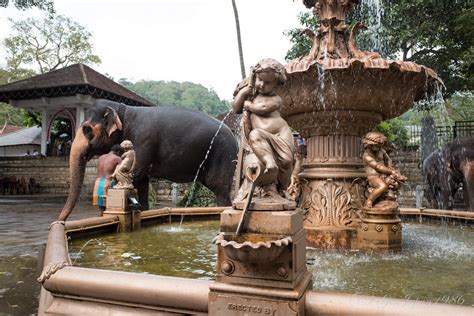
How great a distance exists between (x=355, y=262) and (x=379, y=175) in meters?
1.28

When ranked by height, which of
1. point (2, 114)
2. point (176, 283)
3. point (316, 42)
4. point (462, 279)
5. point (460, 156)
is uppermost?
point (2, 114)

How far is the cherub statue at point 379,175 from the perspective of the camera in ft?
16.9

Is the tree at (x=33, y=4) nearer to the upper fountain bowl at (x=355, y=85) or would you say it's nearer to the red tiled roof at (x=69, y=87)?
the red tiled roof at (x=69, y=87)

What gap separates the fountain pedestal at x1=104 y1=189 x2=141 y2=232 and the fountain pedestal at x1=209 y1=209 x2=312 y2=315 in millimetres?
4596

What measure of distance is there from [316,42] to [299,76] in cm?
107

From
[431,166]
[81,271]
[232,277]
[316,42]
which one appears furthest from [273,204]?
[431,166]

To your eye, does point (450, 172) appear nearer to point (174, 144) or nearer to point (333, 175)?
point (333, 175)

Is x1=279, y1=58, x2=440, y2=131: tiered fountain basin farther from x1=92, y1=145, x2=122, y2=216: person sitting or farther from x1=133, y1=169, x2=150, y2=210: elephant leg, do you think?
x1=92, y1=145, x2=122, y2=216: person sitting

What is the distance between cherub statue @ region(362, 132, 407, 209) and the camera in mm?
5141

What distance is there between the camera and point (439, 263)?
14.4 ft

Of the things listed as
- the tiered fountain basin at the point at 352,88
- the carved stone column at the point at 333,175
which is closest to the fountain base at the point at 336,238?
the carved stone column at the point at 333,175

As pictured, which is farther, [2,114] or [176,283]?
[2,114]

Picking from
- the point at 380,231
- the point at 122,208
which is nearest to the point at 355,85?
the point at 380,231

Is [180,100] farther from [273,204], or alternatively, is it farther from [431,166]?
[273,204]
